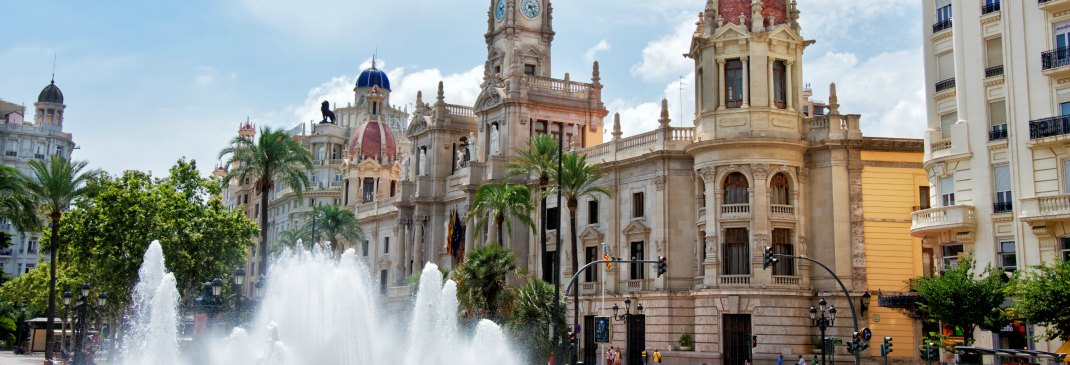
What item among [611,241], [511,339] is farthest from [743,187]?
[511,339]

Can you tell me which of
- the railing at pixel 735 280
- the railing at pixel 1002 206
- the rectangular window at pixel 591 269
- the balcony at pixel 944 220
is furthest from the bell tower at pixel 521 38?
the railing at pixel 1002 206

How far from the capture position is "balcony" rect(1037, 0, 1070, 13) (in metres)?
35.0

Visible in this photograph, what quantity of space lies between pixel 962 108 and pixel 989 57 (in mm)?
1969

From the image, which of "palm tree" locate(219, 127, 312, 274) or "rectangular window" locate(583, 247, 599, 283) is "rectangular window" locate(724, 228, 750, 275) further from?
"palm tree" locate(219, 127, 312, 274)

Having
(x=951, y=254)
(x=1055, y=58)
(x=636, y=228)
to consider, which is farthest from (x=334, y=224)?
(x=1055, y=58)

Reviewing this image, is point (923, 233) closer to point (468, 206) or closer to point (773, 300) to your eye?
point (773, 300)

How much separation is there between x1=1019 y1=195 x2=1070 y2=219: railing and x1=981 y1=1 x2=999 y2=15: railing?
22.8 feet

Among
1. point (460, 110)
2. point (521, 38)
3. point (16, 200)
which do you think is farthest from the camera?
point (460, 110)

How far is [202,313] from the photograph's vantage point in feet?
133

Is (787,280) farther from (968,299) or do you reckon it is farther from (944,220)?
(968,299)

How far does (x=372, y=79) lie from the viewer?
121 m

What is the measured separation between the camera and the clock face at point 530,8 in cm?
6669

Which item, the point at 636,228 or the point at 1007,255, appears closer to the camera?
the point at 1007,255

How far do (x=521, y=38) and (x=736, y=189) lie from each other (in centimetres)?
2322
